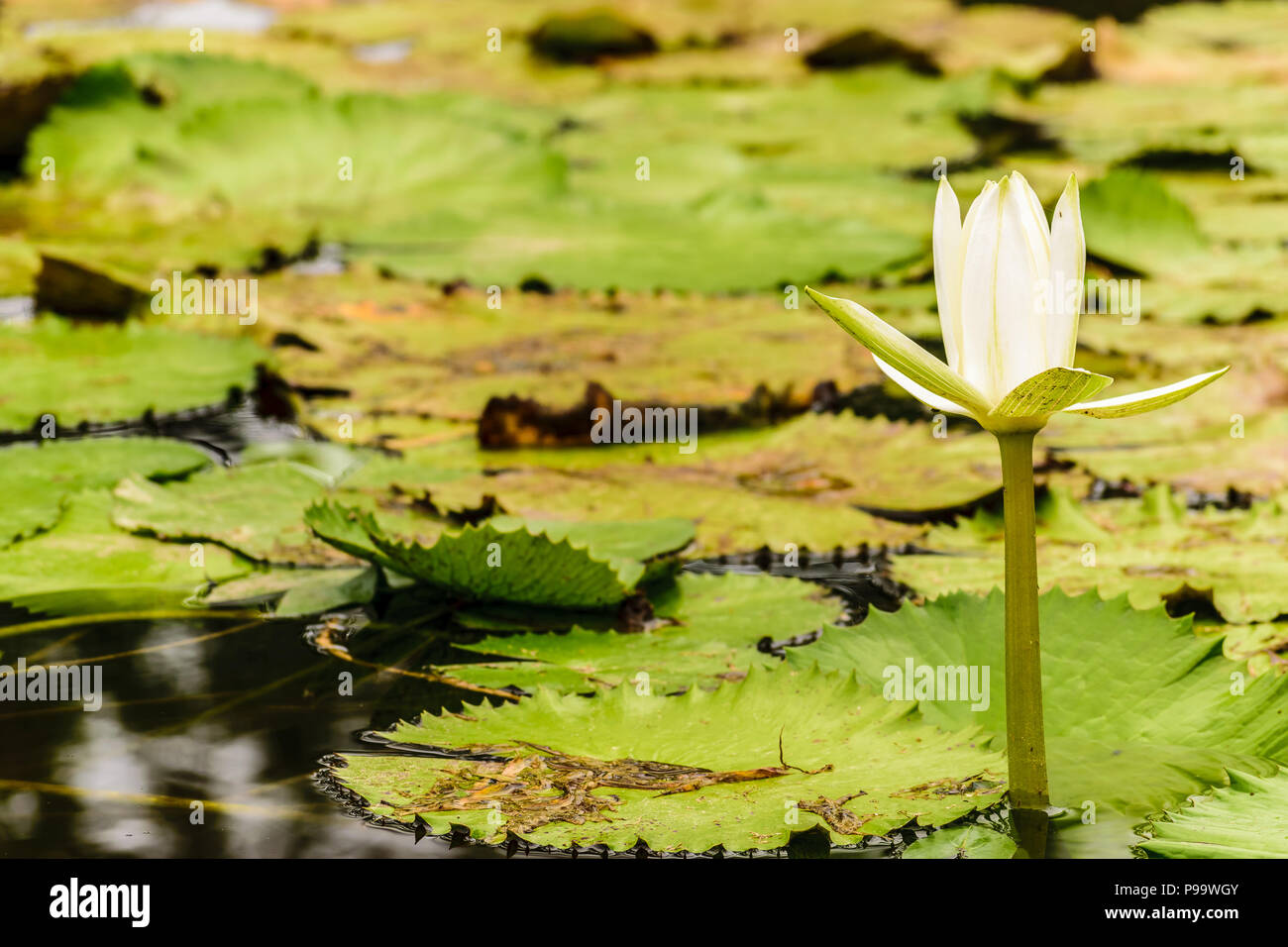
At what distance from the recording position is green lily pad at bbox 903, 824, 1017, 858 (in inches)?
45.1

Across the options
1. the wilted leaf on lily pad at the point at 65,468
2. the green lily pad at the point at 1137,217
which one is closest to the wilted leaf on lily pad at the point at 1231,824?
the wilted leaf on lily pad at the point at 65,468

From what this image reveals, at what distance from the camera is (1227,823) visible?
3.68 ft

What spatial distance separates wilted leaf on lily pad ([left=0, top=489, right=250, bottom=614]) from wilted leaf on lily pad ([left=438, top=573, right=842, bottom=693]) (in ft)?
1.38

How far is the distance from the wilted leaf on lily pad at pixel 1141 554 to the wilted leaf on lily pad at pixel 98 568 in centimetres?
87

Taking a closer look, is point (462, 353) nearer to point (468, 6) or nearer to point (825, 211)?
point (825, 211)

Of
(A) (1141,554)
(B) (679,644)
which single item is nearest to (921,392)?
(B) (679,644)

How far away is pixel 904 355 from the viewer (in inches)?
42.1

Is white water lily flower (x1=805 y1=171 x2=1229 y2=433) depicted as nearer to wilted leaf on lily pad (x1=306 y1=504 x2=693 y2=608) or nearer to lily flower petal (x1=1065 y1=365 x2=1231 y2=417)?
lily flower petal (x1=1065 y1=365 x2=1231 y2=417)

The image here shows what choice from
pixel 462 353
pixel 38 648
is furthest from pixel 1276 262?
→ pixel 38 648

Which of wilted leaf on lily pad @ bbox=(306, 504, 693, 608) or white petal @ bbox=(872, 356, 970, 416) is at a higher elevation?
white petal @ bbox=(872, 356, 970, 416)

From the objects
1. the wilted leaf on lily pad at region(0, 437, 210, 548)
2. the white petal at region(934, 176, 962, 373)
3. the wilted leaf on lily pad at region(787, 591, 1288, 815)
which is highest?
the white petal at region(934, 176, 962, 373)

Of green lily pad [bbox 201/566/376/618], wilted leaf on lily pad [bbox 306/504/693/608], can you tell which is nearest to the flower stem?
wilted leaf on lily pad [bbox 306/504/693/608]

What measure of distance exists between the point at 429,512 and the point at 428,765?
26.4 inches

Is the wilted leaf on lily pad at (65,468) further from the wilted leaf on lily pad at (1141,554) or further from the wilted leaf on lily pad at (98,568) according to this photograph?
the wilted leaf on lily pad at (1141,554)
